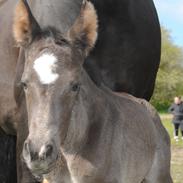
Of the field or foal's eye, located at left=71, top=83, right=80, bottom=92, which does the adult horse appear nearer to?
foal's eye, located at left=71, top=83, right=80, bottom=92

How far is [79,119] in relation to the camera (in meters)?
4.42

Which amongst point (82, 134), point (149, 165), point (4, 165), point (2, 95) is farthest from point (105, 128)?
point (4, 165)

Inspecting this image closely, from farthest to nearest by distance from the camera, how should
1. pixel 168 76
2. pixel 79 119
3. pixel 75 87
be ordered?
pixel 168 76 → pixel 79 119 → pixel 75 87

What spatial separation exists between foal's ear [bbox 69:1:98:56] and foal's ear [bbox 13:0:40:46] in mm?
272

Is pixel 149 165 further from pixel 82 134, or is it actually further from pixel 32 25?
pixel 32 25

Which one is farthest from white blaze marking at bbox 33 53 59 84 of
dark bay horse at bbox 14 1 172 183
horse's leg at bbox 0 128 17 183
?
horse's leg at bbox 0 128 17 183

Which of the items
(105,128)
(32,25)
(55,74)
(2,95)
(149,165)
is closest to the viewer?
(55,74)

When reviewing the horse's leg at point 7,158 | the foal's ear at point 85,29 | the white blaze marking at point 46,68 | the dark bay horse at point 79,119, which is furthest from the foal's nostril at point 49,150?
the horse's leg at point 7,158

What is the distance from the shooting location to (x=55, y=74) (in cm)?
386

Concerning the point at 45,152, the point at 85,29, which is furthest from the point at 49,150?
the point at 85,29

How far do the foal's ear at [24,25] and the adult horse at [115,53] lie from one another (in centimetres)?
94

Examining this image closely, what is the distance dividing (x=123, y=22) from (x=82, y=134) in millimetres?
2020

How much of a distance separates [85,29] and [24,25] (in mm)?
441

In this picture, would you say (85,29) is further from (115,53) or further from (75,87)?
(115,53)
